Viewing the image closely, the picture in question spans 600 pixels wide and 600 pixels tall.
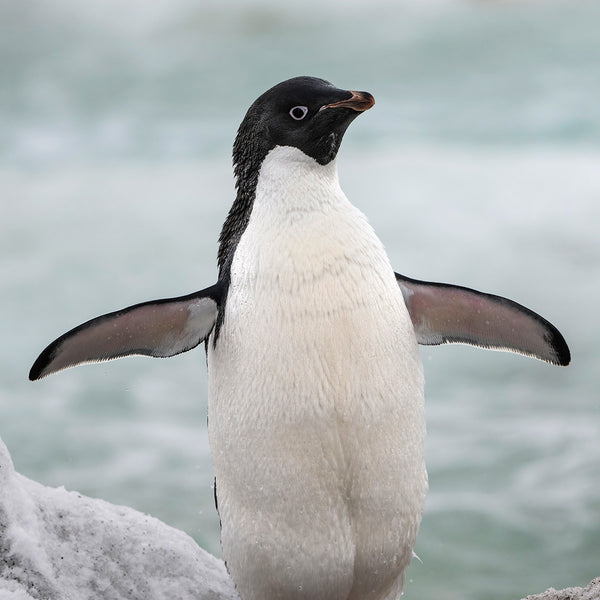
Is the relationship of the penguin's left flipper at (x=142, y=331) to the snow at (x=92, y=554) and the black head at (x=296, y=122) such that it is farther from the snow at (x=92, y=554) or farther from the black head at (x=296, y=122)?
the snow at (x=92, y=554)

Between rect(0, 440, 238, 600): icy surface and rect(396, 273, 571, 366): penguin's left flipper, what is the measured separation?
0.91 meters

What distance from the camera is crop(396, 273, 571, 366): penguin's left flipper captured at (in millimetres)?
2473

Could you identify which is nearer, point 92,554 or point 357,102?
point 357,102

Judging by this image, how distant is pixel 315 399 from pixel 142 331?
1.46ft

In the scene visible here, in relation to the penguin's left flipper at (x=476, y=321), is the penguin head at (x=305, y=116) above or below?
above

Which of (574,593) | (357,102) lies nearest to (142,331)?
(357,102)

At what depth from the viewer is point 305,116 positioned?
7.54ft

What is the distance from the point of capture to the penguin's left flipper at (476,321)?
8.11ft

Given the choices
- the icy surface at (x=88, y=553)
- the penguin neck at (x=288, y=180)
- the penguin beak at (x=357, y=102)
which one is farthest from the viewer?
the icy surface at (x=88, y=553)

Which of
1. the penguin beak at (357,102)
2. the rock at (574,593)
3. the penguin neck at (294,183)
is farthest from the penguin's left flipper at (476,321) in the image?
the rock at (574,593)

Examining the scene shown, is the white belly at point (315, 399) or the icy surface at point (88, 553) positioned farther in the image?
the icy surface at point (88, 553)

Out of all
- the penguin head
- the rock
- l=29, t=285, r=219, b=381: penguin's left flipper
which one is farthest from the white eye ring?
the rock

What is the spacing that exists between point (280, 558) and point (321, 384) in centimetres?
42

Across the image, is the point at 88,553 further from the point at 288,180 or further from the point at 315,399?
the point at 288,180
